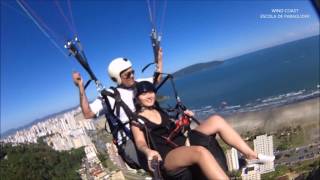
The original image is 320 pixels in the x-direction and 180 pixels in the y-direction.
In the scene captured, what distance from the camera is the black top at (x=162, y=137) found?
2648 mm

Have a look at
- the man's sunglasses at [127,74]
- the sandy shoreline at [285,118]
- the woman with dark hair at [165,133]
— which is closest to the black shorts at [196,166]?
the woman with dark hair at [165,133]

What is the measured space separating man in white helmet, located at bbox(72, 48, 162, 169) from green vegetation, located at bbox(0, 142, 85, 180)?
89.5 ft

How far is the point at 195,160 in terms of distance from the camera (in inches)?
90.7

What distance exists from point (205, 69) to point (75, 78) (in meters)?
190

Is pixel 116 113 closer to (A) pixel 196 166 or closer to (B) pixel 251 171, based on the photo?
(A) pixel 196 166

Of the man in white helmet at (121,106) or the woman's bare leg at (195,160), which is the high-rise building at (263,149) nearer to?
the woman's bare leg at (195,160)

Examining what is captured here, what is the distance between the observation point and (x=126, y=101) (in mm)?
3104

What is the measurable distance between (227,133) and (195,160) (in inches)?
19.4

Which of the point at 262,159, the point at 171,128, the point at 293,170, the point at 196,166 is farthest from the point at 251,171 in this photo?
the point at 293,170

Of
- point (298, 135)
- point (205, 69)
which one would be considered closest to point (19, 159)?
point (298, 135)

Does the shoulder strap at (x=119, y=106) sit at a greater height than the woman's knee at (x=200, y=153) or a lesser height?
greater

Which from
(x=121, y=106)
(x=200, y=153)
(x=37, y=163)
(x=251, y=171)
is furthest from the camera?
(x=37, y=163)

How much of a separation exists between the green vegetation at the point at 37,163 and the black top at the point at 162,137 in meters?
27.8

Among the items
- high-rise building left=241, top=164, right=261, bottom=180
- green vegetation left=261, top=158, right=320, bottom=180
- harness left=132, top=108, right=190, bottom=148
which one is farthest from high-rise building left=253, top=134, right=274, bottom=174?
green vegetation left=261, top=158, right=320, bottom=180
